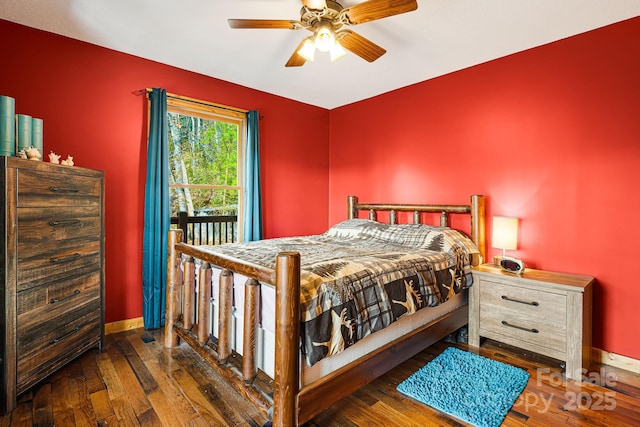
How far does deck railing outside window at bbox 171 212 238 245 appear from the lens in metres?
3.35

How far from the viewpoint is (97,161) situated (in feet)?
9.21

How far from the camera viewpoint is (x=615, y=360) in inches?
94.7

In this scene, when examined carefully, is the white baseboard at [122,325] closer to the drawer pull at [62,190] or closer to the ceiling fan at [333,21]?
the drawer pull at [62,190]

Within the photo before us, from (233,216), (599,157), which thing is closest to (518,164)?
(599,157)

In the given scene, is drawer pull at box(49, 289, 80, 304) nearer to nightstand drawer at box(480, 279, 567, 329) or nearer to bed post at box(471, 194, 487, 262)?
nightstand drawer at box(480, 279, 567, 329)

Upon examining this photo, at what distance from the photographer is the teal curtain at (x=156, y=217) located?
295cm

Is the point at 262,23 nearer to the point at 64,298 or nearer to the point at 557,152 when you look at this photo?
the point at 64,298

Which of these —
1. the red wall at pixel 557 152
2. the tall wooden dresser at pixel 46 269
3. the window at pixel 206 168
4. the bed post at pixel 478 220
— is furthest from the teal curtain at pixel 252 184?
the bed post at pixel 478 220

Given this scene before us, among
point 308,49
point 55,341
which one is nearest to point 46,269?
point 55,341

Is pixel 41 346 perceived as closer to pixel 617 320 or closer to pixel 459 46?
pixel 459 46

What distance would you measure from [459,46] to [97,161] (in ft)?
10.9

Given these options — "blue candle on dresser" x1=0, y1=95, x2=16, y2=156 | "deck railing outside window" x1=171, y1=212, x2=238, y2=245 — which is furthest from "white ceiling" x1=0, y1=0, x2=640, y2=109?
"deck railing outside window" x1=171, y1=212, x2=238, y2=245

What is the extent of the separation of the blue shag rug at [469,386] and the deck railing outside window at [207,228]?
2.45 m

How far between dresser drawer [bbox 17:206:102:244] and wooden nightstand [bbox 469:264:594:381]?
121 inches
